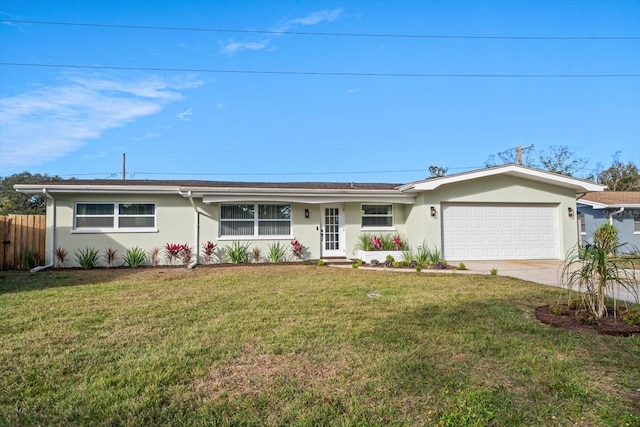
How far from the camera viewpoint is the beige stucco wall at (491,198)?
12.9 m

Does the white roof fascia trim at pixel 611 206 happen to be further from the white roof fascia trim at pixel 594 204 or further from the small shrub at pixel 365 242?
the small shrub at pixel 365 242

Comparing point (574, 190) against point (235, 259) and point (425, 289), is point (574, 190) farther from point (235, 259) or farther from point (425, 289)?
point (235, 259)

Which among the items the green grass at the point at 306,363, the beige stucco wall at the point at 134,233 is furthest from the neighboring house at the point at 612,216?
the beige stucco wall at the point at 134,233

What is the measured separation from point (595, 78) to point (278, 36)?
14293 millimetres

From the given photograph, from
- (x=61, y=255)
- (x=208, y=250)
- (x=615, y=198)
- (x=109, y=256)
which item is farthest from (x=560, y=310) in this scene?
(x=615, y=198)

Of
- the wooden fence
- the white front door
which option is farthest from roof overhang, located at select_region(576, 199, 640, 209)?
the wooden fence

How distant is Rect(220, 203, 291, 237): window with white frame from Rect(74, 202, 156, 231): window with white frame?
8.23ft

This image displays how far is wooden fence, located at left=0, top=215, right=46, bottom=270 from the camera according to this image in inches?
455

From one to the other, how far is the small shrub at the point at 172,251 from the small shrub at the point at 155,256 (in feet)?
0.87

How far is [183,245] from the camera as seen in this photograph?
12.6m

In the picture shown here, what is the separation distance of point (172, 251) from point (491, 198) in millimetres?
11576

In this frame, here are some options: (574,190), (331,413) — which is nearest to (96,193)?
(331,413)

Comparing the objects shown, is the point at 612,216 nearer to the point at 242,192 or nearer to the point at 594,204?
the point at 594,204

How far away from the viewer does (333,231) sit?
14109 millimetres
